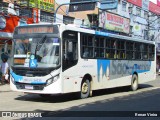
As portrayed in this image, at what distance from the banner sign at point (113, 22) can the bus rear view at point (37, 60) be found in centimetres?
2208

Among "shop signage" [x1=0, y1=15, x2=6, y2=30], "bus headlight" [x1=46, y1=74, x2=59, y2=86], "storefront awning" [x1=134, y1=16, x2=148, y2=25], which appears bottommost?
"bus headlight" [x1=46, y1=74, x2=59, y2=86]

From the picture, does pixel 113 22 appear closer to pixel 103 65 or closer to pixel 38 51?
pixel 103 65

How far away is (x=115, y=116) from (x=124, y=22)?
106 ft

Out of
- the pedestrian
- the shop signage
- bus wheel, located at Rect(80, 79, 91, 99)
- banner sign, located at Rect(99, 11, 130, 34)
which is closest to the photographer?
bus wheel, located at Rect(80, 79, 91, 99)

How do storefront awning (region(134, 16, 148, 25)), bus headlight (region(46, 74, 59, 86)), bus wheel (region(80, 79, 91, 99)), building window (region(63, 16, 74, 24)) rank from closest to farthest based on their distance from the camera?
bus headlight (region(46, 74, 59, 86)) < bus wheel (region(80, 79, 91, 99)) < building window (region(63, 16, 74, 24)) < storefront awning (region(134, 16, 148, 25))

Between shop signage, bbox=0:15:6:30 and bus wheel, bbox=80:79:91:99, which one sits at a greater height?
shop signage, bbox=0:15:6:30

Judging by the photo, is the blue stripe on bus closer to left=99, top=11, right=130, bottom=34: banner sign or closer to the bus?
the bus

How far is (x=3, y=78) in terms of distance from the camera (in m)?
21.1

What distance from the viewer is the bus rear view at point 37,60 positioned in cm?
1323

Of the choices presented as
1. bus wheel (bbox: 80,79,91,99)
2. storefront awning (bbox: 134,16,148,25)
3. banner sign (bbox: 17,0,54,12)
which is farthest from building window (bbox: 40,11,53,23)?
storefront awning (bbox: 134,16,148,25)

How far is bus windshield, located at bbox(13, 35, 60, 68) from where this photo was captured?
13328 mm

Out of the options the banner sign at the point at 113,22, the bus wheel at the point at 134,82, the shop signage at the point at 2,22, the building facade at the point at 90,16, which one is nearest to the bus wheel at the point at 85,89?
the bus wheel at the point at 134,82

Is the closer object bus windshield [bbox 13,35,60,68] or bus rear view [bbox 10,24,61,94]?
bus rear view [bbox 10,24,61,94]

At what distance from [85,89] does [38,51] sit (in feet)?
10.0
